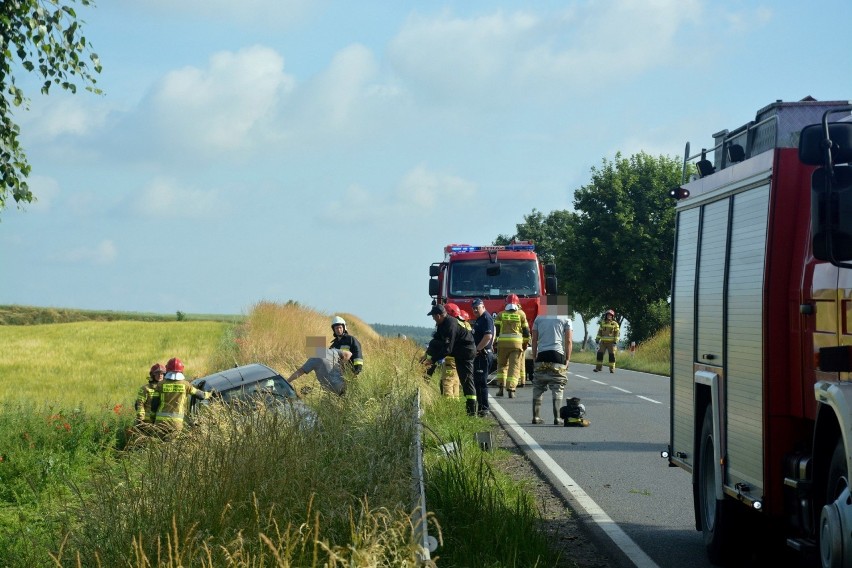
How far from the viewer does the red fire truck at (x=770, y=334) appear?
17.2ft

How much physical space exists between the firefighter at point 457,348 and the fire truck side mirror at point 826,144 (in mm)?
12134

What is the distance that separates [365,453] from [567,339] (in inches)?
323

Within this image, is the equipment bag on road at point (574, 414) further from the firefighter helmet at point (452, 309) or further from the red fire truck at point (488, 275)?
the red fire truck at point (488, 275)

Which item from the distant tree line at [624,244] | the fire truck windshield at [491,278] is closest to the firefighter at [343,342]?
the fire truck windshield at [491,278]

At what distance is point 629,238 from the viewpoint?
68250 mm

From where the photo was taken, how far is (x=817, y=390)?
18.8 ft

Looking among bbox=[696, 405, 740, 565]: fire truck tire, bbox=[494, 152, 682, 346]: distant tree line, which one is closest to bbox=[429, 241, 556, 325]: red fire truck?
bbox=[696, 405, 740, 565]: fire truck tire

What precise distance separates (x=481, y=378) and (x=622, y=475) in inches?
254

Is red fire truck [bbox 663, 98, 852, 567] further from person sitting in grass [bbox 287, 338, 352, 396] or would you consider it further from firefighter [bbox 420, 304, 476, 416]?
firefighter [bbox 420, 304, 476, 416]

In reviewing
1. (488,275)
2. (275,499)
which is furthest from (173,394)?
(488,275)

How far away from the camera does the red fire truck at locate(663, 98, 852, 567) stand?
206 inches

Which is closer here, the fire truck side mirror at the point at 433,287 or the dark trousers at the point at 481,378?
the dark trousers at the point at 481,378

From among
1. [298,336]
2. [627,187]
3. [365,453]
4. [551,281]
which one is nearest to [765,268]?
[365,453]

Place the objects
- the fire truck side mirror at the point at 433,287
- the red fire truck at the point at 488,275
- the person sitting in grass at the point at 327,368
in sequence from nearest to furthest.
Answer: the person sitting in grass at the point at 327,368 → the fire truck side mirror at the point at 433,287 → the red fire truck at the point at 488,275
